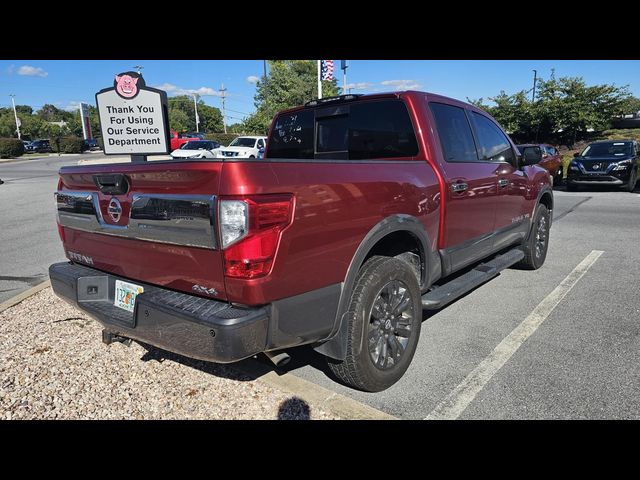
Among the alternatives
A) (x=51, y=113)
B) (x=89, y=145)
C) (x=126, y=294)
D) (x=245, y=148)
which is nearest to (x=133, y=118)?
(x=126, y=294)

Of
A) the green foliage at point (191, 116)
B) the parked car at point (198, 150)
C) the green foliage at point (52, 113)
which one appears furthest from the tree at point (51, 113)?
the parked car at point (198, 150)

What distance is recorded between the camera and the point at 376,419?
2551 millimetres

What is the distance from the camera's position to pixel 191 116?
397 ft

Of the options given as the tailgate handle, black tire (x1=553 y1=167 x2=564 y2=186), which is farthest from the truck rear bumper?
black tire (x1=553 y1=167 x2=564 y2=186)

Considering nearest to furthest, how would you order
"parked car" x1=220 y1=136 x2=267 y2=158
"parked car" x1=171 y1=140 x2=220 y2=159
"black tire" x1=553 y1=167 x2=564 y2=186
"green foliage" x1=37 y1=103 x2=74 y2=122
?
"black tire" x1=553 y1=167 x2=564 y2=186
"parked car" x1=220 y1=136 x2=267 y2=158
"parked car" x1=171 y1=140 x2=220 y2=159
"green foliage" x1=37 y1=103 x2=74 y2=122

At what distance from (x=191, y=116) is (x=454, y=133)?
12684cm

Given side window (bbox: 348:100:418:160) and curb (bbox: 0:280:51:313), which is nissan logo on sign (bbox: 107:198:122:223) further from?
curb (bbox: 0:280:51:313)

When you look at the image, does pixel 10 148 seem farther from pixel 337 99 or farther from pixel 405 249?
pixel 405 249

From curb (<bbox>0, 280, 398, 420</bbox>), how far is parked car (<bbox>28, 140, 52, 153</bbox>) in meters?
57.1

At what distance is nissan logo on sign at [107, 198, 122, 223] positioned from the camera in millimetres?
2551

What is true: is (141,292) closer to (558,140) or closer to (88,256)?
(88,256)

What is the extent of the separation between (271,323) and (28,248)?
21.1ft
